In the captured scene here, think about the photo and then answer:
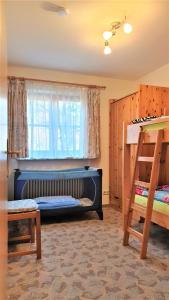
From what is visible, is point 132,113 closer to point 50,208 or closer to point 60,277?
point 50,208

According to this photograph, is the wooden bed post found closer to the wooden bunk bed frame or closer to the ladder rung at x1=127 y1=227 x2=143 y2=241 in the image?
the wooden bunk bed frame

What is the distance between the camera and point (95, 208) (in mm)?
3494

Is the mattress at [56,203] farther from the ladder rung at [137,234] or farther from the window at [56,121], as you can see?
the ladder rung at [137,234]

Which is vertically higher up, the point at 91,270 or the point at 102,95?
the point at 102,95

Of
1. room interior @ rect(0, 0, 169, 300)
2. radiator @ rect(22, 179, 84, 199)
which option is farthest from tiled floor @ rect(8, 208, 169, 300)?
radiator @ rect(22, 179, 84, 199)

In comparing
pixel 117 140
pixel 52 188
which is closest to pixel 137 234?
pixel 52 188

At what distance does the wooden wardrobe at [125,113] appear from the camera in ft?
11.0

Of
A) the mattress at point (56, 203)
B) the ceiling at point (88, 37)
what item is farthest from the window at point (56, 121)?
the mattress at point (56, 203)

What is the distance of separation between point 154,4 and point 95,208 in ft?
8.92

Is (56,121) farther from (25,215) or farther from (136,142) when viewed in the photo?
(25,215)

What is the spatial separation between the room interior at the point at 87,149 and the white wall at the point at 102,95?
2 centimetres

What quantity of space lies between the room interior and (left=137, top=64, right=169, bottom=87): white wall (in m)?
0.02

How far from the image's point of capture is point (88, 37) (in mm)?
2783

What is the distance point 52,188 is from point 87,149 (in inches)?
36.7
